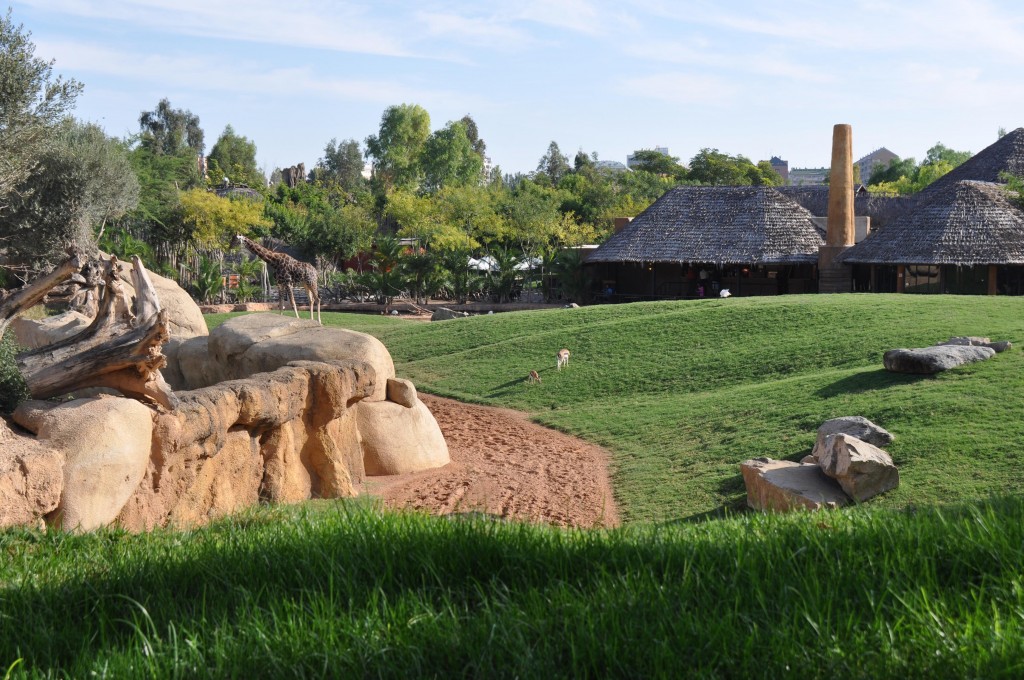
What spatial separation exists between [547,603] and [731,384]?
1485 centimetres

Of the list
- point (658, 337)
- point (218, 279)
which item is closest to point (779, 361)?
point (658, 337)

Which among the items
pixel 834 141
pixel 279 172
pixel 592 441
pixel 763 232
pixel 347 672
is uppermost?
pixel 279 172

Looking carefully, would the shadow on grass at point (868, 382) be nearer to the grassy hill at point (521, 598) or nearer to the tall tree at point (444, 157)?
the grassy hill at point (521, 598)

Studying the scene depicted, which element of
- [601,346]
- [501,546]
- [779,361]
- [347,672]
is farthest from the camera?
[601,346]

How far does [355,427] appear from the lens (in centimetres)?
1167

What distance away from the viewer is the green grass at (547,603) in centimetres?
295

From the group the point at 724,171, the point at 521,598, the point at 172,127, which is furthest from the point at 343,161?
the point at 521,598

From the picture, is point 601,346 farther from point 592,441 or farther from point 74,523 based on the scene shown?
point 74,523

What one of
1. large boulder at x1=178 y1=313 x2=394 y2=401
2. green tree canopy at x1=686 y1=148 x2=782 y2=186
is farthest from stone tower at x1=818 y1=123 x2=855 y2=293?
green tree canopy at x1=686 y1=148 x2=782 y2=186

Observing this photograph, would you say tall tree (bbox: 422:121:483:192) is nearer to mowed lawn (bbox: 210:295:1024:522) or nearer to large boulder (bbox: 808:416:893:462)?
mowed lawn (bbox: 210:295:1024:522)

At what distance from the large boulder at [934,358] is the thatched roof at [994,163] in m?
28.7

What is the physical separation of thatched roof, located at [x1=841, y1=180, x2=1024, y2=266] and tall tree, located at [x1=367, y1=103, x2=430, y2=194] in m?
61.6

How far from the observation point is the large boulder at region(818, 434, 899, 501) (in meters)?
9.80

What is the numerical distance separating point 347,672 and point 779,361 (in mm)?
16461
